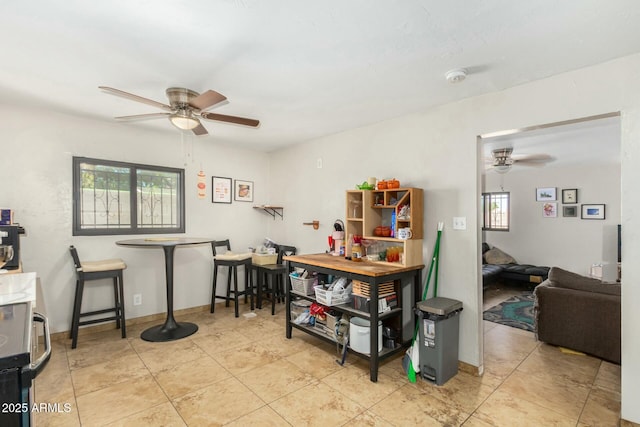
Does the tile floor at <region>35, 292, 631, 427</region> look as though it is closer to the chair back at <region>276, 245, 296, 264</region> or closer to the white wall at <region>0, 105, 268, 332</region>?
the white wall at <region>0, 105, 268, 332</region>

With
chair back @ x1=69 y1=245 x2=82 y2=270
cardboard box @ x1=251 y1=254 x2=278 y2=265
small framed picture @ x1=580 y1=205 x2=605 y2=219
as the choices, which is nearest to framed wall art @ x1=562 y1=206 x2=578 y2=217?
small framed picture @ x1=580 y1=205 x2=605 y2=219

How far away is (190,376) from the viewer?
8.29ft

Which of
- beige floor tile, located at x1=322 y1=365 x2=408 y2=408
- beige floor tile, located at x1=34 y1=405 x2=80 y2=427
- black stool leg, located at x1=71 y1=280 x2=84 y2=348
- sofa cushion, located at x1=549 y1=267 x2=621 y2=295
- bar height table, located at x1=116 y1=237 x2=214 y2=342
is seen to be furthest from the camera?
bar height table, located at x1=116 y1=237 x2=214 y2=342

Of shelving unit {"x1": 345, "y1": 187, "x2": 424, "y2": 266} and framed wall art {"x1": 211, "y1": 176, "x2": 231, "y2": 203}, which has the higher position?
framed wall art {"x1": 211, "y1": 176, "x2": 231, "y2": 203}

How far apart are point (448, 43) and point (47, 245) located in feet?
12.8

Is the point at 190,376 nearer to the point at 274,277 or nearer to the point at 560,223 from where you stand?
the point at 274,277

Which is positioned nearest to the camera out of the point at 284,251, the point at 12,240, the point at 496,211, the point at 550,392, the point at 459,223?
the point at 550,392

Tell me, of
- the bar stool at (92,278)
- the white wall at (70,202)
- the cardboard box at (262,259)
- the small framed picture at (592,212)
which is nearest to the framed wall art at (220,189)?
the white wall at (70,202)

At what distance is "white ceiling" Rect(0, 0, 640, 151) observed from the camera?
1.54 meters

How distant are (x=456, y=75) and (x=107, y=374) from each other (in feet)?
11.4

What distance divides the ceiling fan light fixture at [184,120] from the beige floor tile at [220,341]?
2045mm

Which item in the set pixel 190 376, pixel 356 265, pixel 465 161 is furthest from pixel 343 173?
pixel 190 376

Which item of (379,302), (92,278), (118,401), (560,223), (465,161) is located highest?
(465,161)

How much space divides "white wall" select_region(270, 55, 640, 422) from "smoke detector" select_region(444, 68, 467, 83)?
19.9 inches
